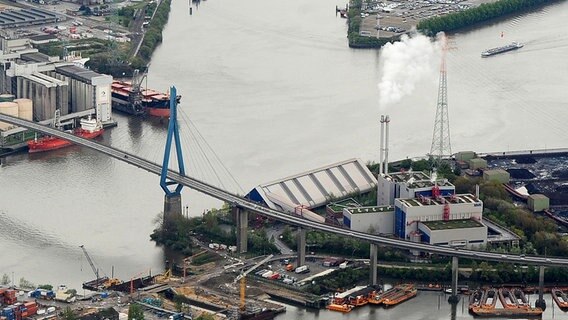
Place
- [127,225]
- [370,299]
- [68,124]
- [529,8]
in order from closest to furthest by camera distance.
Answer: [370,299], [127,225], [68,124], [529,8]

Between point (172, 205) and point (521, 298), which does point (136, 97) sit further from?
point (521, 298)

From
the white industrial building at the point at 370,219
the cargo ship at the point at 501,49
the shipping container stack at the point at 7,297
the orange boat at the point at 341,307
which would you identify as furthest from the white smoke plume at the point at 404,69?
the shipping container stack at the point at 7,297

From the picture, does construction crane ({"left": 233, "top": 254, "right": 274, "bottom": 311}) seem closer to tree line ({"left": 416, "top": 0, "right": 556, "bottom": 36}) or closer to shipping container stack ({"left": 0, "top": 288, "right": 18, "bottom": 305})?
shipping container stack ({"left": 0, "top": 288, "right": 18, "bottom": 305})

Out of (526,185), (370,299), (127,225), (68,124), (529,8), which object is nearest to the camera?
(370,299)

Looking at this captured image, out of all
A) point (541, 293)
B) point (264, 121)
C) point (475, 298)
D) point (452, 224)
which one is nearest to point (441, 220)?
point (452, 224)

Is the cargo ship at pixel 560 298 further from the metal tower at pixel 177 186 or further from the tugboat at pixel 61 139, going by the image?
the tugboat at pixel 61 139

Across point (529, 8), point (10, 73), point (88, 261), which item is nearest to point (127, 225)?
point (88, 261)

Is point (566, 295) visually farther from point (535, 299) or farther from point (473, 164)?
point (473, 164)

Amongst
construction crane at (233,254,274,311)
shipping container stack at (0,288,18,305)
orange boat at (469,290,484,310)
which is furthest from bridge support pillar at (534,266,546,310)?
shipping container stack at (0,288,18,305)
